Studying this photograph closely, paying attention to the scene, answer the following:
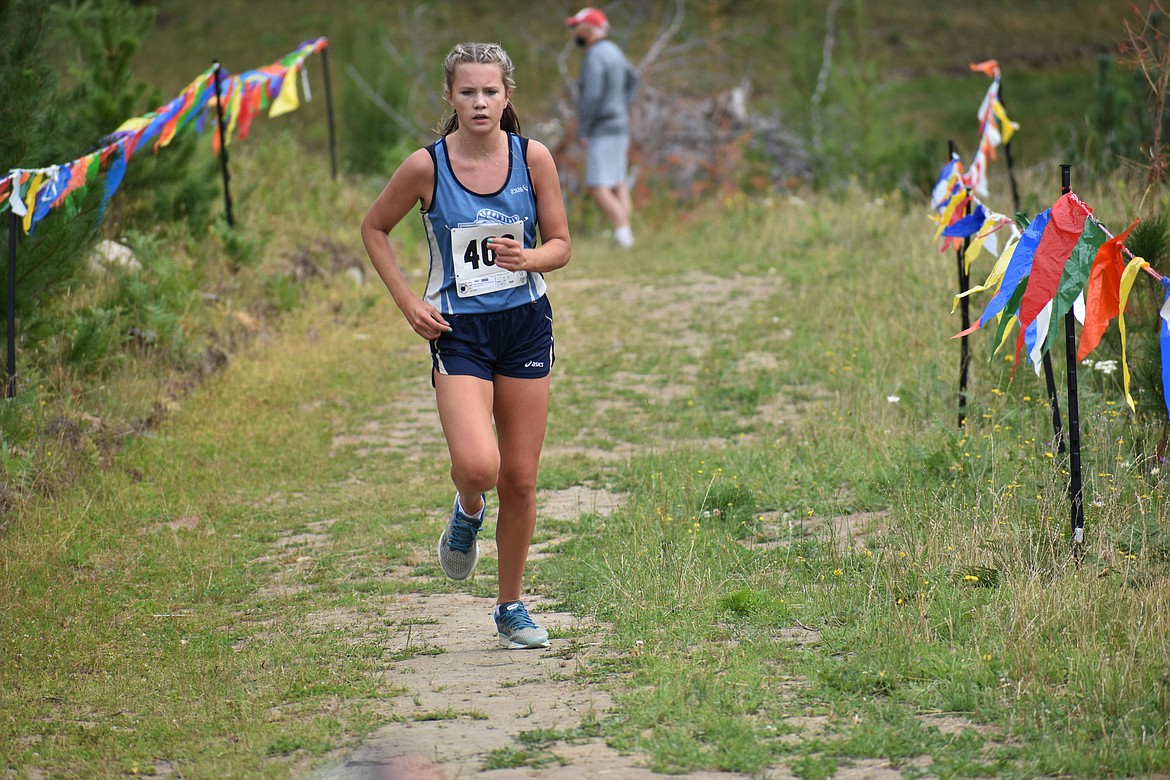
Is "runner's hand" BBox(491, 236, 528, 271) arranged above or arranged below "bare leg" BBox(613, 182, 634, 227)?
below

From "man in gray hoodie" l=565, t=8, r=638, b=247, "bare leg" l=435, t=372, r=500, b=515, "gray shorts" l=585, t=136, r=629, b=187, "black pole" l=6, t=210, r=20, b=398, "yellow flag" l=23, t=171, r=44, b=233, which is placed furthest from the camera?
"gray shorts" l=585, t=136, r=629, b=187

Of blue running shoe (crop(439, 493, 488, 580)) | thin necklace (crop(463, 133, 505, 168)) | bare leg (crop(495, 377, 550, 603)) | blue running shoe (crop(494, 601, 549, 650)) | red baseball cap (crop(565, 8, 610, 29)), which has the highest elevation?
red baseball cap (crop(565, 8, 610, 29))

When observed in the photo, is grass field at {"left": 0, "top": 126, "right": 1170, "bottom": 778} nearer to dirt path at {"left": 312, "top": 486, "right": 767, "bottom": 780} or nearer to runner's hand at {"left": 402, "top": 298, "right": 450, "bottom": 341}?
dirt path at {"left": 312, "top": 486, "right": 767, "bottom": 780}

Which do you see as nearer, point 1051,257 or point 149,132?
point 1051,257

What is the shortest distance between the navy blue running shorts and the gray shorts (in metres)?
9.31

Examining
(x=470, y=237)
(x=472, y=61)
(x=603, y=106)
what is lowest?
(x=470, y=237)

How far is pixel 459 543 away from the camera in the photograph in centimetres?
477

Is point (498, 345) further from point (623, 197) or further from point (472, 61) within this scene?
point (623, 197)

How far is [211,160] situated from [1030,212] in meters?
6.71

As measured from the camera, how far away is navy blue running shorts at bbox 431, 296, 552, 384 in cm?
442

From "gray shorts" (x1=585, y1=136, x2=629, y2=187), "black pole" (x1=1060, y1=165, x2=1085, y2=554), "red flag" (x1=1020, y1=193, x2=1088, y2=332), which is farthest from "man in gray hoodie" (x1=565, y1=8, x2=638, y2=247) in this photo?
"red flag" (x1=1020, y1=193, x2=1088, y2=332)

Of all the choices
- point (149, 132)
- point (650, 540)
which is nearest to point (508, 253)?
point (650, 540)

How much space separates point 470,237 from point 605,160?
953 cm

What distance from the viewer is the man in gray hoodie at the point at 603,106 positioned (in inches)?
532
